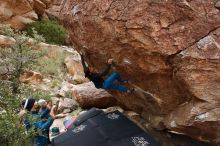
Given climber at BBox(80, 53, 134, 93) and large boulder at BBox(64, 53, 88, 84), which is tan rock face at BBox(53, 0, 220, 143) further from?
large boulder at BBox(64, 53, 88, 84)

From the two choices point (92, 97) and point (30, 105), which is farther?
point (92, 97)

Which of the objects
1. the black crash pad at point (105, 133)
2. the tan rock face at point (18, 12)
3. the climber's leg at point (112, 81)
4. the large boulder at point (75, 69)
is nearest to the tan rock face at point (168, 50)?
the climber's leg at point (112, 81)

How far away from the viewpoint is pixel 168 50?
6203 mm

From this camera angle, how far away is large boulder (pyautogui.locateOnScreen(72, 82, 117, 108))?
1045 cm

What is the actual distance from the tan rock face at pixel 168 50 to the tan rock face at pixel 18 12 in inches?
750

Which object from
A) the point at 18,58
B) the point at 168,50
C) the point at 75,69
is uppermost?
the point at 168,50

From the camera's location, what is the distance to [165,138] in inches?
315

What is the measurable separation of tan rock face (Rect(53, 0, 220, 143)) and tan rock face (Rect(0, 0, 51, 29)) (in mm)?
19058

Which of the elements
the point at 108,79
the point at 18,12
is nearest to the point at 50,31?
the point at 18,12

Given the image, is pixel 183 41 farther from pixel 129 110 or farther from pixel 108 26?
pixel 129 110

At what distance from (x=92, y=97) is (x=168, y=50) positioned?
4961 mm

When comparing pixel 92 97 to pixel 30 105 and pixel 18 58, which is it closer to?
pixel 30 105

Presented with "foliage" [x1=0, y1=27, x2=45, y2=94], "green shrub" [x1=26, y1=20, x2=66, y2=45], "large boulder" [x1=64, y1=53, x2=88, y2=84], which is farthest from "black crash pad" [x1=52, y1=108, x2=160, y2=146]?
"green shrub" [x1=26, y1=20, x2=66, y2=45]

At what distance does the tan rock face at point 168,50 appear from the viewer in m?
5.98
